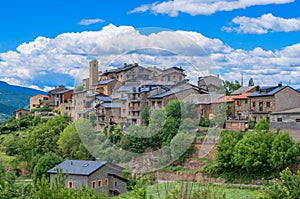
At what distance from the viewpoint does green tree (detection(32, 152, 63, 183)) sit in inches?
976

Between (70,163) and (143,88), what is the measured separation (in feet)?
17.0

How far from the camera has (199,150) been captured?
24.7m

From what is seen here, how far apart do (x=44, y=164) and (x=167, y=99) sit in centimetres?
749

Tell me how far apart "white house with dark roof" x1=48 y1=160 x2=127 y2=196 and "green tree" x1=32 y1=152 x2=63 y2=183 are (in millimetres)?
1313

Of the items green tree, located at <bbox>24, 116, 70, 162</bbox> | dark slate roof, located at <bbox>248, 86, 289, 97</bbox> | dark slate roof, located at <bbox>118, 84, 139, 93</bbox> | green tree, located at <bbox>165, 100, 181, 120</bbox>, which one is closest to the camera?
green tree, located at <bbox>165, 100, 181, 120</bbox>

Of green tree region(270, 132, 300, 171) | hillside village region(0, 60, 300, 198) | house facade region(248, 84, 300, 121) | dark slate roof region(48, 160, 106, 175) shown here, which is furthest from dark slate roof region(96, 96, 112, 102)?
green tree region(270, 132, 300, 171)

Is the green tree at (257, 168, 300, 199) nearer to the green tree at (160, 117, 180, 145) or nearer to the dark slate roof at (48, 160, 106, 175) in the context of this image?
the green tree at (160, 117, 180, 145)

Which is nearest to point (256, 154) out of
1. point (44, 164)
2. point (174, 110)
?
point (174, 110)

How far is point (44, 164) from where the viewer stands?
991 inches

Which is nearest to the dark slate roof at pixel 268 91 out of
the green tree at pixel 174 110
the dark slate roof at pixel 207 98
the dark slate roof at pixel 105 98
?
the dark slate roof at pixel 207 98

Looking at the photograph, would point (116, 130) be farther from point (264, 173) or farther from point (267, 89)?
point (267, 89)

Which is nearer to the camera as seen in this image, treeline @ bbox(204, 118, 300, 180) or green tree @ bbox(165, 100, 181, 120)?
green tree @ bbox(165, 100, 181, 120)

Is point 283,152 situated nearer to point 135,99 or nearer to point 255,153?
point 255,153

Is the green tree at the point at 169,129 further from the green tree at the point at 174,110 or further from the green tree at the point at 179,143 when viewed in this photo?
the green tree at the point at 179,143
